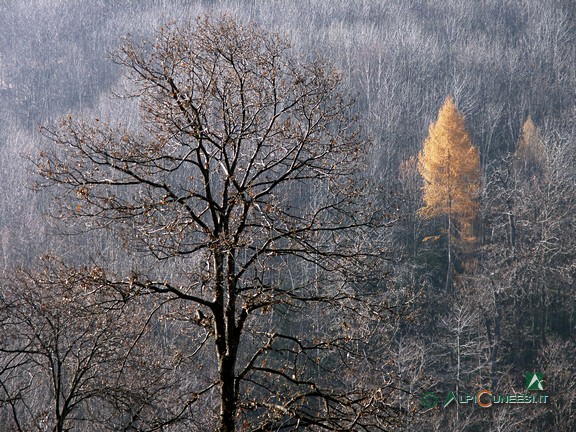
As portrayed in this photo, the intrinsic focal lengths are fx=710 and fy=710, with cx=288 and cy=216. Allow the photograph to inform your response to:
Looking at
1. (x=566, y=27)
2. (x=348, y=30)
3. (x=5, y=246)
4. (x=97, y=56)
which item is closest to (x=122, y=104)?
(x=5, y=246)

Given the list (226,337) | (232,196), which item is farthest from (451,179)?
(226,337)

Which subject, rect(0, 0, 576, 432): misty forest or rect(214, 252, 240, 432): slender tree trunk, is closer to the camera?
rect(214, 252, 240, 432): slender tree trunk

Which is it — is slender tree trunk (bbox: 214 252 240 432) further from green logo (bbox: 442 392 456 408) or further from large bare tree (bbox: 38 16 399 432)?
green logo (bbox: 442 392 456 408)

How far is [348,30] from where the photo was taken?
212ft

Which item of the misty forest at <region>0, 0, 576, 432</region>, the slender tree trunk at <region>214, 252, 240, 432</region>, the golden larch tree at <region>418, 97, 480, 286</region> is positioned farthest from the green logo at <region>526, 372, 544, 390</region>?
the slender tree trunk at <region>214, 252, 240, 432</region>

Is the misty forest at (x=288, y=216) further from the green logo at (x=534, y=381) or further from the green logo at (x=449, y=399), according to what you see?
the green logo at (x=534, y=381)

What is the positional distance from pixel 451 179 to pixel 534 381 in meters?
14.7

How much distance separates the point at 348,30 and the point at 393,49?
5.48 meters

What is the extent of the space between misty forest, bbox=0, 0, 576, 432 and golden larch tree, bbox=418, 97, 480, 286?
0.17 meters

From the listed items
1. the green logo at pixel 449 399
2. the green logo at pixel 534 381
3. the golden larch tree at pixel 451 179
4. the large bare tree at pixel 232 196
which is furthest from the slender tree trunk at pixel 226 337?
the golden larch tree at pixel 451 179

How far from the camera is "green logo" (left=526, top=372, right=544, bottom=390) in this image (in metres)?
31.0

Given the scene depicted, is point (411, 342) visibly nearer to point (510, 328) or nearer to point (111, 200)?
point (510, 328)

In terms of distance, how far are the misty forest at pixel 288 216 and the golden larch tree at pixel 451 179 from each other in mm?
169

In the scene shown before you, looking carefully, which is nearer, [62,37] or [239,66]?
[239,66]
